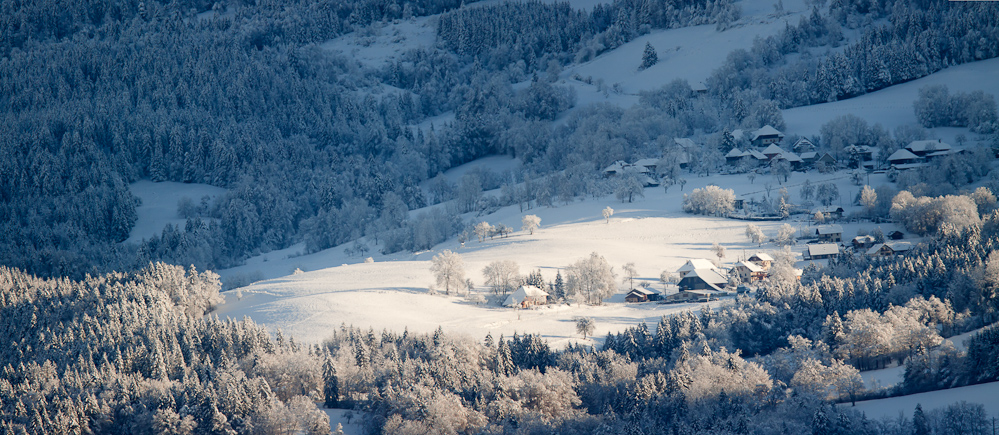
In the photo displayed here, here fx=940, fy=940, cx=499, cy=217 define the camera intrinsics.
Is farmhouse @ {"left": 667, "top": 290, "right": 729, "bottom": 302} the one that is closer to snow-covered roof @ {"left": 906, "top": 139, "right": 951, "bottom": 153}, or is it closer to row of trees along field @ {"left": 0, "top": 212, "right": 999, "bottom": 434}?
row of trees along field @ {"left": 0, "top": 212, "right": 999, "bottom": 434}

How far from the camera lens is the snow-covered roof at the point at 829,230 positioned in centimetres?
7269

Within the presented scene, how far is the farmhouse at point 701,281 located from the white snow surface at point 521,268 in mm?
2774

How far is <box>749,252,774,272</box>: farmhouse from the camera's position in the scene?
67.2 meters

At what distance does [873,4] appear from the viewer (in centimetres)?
13800

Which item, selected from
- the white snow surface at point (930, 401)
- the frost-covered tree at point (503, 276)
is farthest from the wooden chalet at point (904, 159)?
the white snow surface at point (930, 401)

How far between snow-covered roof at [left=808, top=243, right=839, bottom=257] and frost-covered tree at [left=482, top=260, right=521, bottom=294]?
70.5 feet

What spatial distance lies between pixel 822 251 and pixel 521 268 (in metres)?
22.1

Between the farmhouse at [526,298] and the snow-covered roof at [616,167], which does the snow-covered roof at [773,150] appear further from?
the farmhouse at [526,298]

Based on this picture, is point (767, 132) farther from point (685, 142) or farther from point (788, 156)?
point (788, 156)

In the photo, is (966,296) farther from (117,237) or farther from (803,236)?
(117,237)

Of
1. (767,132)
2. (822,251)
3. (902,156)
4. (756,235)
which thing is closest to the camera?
(822,251)

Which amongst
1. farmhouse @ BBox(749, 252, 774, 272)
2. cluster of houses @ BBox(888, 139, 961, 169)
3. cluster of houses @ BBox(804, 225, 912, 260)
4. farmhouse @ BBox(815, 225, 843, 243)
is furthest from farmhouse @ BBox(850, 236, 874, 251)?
cluster of houses @ BBox(888, 139, 961, 169)

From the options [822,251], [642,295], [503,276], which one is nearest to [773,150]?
[822,251]

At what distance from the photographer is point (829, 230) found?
240 ft
